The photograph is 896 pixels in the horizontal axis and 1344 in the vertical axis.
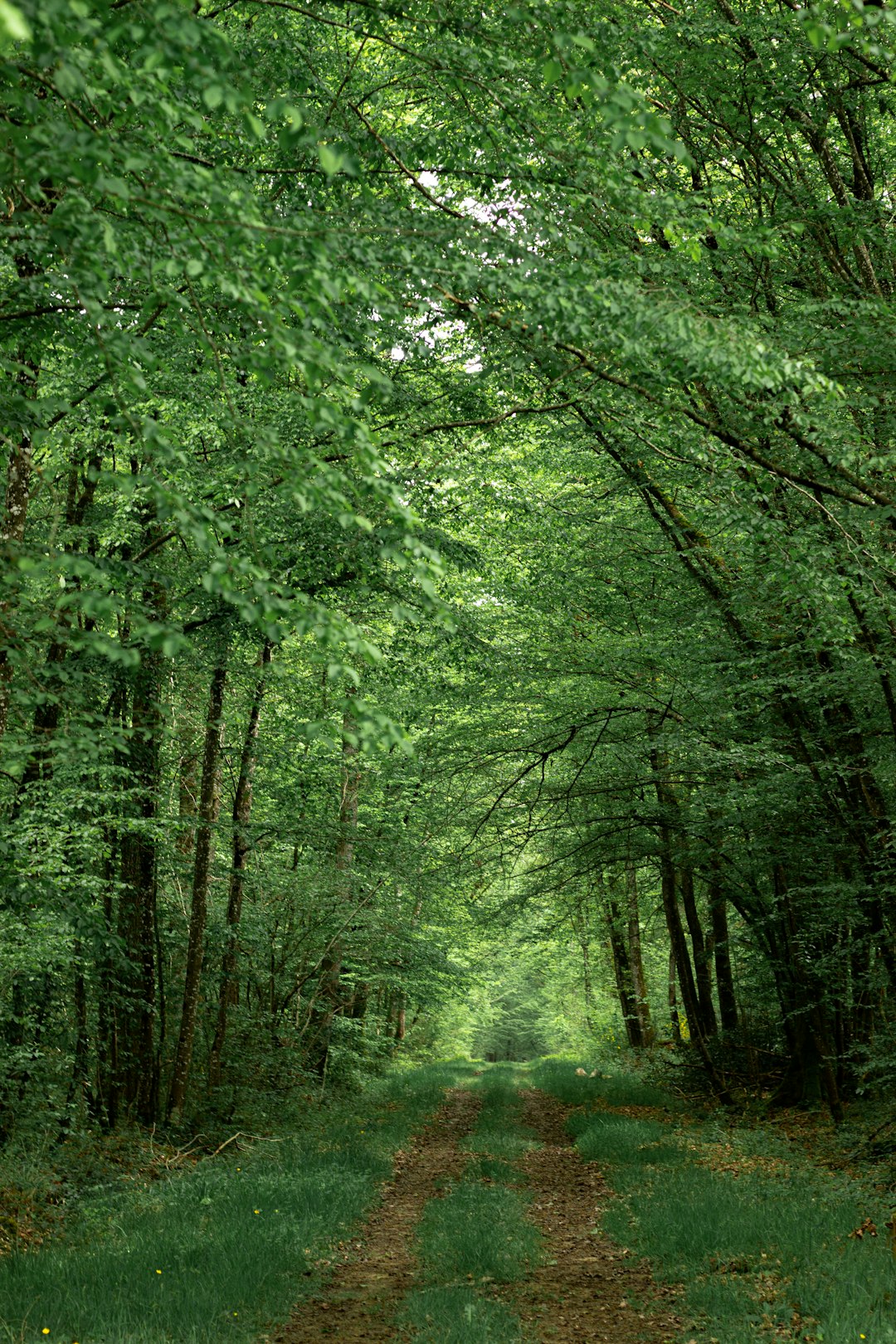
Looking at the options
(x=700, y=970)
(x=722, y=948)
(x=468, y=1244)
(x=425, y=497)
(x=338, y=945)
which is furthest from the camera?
(x=700, y=970)

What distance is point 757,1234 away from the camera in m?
6.93

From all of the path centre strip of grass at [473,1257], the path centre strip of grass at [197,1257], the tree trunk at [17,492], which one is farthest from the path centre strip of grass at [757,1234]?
the tree trunk at [17,492]

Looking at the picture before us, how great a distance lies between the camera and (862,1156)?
9.84 metres

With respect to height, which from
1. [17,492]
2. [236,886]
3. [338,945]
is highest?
[17,492]

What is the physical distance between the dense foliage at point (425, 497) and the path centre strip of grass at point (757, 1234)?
7.27ft

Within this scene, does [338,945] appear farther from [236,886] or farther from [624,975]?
[624,975]

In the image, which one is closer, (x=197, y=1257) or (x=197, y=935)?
(x=197, y=1257)

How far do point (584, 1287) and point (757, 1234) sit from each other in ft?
4.69

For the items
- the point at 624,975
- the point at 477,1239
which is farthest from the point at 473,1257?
the point at 624,975

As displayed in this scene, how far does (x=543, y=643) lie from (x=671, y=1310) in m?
7.30

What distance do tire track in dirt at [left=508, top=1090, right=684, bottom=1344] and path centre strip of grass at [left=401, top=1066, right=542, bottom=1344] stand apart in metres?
0.19

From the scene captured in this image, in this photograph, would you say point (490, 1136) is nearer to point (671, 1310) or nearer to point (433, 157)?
point (671, 1310)

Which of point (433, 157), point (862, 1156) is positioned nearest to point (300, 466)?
point (433, 157)

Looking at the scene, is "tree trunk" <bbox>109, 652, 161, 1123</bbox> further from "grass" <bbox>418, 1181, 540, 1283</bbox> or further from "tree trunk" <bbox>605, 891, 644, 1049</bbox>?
"tree trunk" <bbox>605, 891, 644, 1049</bbox>
